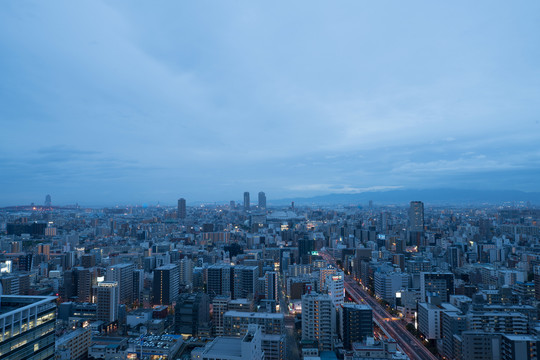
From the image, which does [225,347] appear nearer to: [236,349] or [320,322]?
[236,349]

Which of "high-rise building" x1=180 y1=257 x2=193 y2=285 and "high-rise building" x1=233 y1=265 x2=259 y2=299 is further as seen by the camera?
"high-rise building" x1=180 y1=257 x2=193 y2=285

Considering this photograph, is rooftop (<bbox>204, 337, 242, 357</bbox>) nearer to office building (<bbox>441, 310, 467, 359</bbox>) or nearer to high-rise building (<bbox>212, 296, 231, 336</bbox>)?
high-rise building (<bbox>212, 296, 231, 336</bbox>)

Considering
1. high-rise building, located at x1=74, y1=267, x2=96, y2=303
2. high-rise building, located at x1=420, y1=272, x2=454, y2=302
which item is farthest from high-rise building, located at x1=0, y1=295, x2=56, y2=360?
high-rise building, located at x1=420, y1=272, x2=454, y2=302

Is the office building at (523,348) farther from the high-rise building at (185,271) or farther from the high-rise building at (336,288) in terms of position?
the high-rise building at (185,271)

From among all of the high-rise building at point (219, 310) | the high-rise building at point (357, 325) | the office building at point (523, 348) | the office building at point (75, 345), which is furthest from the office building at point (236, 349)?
the office building at point (523, 348)

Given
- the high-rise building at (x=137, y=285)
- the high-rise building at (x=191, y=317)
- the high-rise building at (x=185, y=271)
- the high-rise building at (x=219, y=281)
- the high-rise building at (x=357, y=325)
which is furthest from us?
the high-rise building at (x=185, y=271)

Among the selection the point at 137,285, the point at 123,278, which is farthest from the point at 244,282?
the point at 123,278

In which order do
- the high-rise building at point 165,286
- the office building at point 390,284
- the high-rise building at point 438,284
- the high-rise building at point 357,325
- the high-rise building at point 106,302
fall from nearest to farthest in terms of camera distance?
1. the high-rise building at point 357,325
2. the high-rise building at point 106,302
3. the high-rise building at point 438,284
4. the high-rise building at point 165,286
5. the office building at point 390,284
